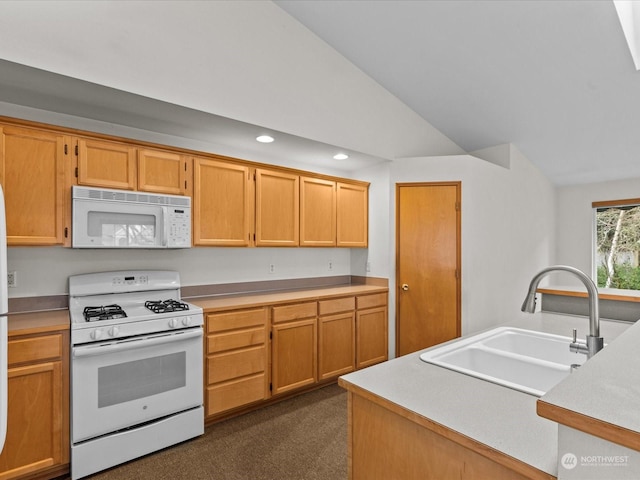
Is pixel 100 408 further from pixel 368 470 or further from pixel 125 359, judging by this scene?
pixel 368 470

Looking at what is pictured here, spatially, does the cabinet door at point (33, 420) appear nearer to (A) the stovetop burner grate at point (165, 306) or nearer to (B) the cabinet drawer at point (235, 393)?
(A) the stovetop burner grate at point (165, 306)

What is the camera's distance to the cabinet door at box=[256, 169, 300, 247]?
10.9 feet

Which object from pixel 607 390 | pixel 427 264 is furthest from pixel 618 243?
pixel 607 390

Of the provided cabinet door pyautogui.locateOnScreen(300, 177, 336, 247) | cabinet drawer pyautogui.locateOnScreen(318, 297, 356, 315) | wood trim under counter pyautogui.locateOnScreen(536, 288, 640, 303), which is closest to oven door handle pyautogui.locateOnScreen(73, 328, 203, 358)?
cabinet drawer pyautogui.locateOnScreen(318, 297, 356, 315)

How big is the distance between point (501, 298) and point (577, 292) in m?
1.92

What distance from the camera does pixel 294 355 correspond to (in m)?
3.21

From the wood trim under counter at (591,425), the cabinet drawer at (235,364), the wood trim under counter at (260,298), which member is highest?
the wood trim under counter at (591,425)

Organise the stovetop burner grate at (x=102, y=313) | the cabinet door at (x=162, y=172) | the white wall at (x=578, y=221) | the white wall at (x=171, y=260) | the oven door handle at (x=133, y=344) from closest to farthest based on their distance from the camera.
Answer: the oven door handle at (x=133, y=344) → the stovetop burner grate at (x=102, y=313) → the white wall at (x=171, y=260) → the cabinet door at (x=162, y=172) → the white wall at (x=578, y=221)

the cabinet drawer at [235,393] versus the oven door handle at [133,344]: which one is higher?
the oven door handle at [133,344]

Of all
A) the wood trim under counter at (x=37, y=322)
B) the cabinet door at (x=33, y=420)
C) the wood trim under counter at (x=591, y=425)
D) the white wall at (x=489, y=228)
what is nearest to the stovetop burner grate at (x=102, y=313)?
the wood trim under counter at (x=37, y=322)

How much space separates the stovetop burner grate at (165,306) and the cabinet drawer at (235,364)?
0.45 m

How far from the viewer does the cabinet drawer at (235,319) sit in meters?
2.71

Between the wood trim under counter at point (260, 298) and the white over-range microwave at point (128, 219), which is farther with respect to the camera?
the wood trim under counter at point (260, 298)

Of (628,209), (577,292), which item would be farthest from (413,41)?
(628,209)
